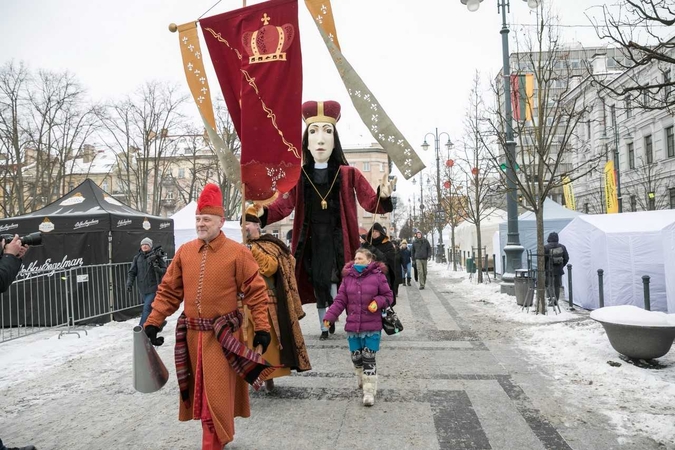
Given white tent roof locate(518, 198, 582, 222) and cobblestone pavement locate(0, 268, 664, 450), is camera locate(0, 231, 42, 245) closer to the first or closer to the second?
cobblestone pavement locate(0, 268, 664, 450)

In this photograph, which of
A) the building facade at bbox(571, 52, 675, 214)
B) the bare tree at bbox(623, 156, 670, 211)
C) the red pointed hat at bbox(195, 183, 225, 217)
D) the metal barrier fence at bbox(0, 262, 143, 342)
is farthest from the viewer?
the building facade at bbox(571, 52, 675, 214)

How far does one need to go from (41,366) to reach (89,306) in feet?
11.3

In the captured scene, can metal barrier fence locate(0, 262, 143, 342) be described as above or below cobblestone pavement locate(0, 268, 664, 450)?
above

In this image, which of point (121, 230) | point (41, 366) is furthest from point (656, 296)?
point (121, 230)

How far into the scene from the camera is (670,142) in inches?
1195

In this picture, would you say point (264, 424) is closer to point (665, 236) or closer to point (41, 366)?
point (41, 366)

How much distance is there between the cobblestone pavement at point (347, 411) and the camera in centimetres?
370

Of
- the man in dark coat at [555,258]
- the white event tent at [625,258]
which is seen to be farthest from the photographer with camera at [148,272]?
the white event tent at [625,258]

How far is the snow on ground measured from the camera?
158 inches

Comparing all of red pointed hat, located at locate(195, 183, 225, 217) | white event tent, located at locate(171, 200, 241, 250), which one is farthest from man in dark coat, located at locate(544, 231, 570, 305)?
white event tent, located at locate(171, 200, 241, 250)

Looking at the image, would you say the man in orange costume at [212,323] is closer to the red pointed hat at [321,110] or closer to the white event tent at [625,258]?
the red pointed hat at [321,110]

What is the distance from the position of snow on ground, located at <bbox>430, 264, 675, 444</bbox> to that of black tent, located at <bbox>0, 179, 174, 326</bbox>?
8.40m

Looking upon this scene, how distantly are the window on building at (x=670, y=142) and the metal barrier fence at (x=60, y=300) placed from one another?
3325 cm

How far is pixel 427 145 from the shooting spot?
31.8 m
